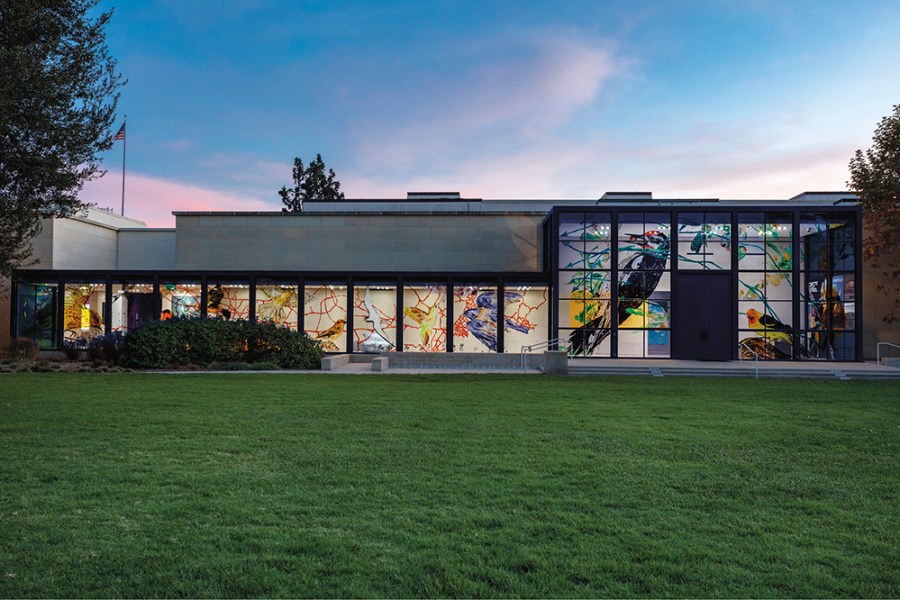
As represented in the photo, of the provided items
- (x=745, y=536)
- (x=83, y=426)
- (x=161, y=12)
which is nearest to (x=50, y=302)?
(x=161, y=12)

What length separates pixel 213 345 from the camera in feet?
71.8

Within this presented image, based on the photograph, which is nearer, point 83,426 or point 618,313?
point 83,426

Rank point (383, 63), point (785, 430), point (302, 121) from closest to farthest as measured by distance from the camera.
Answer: point (785, 430)
point (383, 63)
point (302, 121)

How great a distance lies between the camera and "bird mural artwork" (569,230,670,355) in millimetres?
25703

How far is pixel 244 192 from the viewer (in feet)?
202

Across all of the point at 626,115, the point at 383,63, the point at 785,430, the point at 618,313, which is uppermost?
the point at 383,63

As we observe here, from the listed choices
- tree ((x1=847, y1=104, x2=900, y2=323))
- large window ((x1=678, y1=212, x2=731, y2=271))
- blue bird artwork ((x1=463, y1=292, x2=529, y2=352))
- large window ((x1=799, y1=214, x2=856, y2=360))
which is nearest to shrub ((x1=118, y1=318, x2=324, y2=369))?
blue bird artwork ((x1=463, y1=292, x2=529, y2=352))

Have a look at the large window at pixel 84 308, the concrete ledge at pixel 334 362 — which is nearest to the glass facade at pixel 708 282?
the concrete ledge at pixel 334 362

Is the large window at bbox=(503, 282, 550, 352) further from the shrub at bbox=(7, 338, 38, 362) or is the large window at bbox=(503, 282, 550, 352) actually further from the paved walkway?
the shrub at bbox=(7, 338, 38, 362)

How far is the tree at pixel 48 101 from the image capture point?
11898 mm

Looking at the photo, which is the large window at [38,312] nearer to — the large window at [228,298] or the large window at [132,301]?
the large window at [132,301]

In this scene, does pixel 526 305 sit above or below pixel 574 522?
above

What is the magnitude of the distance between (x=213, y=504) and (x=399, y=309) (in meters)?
21.9

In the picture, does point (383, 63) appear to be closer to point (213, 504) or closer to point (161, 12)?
point (161, 12)
